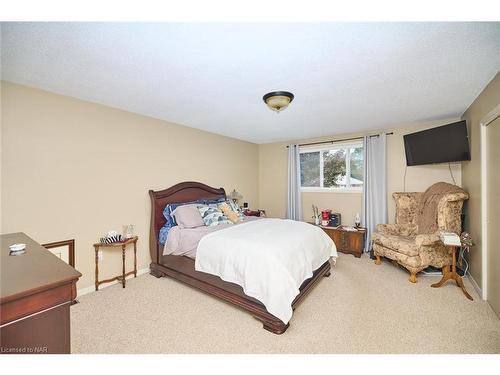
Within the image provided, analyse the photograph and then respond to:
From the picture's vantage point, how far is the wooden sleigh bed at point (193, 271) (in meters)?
2.13

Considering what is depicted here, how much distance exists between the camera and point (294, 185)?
16.6 ft

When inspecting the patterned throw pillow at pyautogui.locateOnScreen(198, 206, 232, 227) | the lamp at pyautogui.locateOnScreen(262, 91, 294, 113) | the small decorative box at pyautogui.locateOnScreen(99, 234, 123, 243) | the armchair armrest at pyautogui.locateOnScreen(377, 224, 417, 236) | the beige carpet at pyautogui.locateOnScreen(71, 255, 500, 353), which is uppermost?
the lamp at pyautogui.locateOnScreen(262, 91, 294, 113)

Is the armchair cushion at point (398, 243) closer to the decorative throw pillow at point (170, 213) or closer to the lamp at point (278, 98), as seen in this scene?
the lamp at point (278, 98)

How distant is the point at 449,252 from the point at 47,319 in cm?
425

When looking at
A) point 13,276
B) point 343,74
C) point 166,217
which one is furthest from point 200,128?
point 13,276

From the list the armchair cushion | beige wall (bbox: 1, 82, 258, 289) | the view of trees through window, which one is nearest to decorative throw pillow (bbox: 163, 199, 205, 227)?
beige wall (bbox: 1, 82, 258, 289)

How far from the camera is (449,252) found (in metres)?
3.04

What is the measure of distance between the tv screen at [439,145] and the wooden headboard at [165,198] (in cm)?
359

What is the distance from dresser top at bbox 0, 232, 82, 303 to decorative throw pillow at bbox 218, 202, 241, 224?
238cm

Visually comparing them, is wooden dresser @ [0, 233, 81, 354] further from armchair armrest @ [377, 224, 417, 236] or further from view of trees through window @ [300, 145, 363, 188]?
view of trees through window @ [300, 145, 363, 188]

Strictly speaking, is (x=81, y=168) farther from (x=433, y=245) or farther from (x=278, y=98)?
(x=433, y=245)

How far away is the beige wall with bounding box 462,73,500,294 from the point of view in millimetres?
2459

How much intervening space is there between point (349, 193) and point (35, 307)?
15.3ft

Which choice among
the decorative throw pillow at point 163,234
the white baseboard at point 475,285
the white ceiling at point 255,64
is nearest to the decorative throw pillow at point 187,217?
the decorative throw pillow at point 163,234
